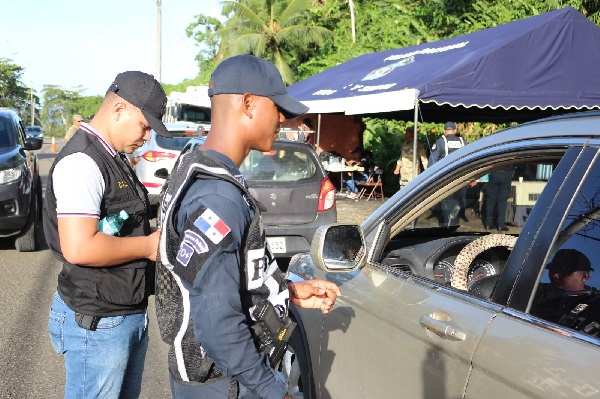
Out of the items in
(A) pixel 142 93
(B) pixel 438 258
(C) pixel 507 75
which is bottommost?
(B) pixel 438 258

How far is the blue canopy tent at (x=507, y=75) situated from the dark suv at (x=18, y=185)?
188 inches

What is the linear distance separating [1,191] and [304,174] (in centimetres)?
372

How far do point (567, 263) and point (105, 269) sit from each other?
1530 mm

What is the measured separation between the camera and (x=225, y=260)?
70.4 inches

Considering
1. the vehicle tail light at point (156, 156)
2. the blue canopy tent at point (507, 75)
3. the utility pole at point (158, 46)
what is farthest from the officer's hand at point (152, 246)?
the utility pole at point (158, 46)

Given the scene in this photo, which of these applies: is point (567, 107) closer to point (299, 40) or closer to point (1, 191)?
point (1, 191)

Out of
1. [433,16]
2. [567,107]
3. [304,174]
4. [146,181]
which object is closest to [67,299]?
[304,174]

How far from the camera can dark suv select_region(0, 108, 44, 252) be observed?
876cm

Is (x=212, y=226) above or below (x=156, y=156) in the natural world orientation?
above

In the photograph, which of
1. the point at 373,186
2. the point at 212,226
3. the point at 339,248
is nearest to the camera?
the point at 212,226

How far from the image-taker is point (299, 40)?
94.9ft

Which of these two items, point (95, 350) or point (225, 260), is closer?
point (225, 260)

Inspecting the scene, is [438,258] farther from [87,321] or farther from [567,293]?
[87,321]

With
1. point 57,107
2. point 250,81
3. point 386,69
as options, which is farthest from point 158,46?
point 57,107
